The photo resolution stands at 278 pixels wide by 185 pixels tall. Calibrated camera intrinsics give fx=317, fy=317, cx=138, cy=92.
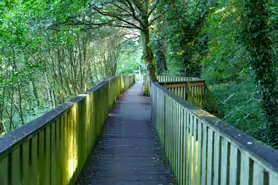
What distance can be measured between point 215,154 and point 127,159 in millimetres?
3960

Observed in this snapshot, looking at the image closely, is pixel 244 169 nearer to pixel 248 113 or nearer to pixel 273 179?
pixel 273 179

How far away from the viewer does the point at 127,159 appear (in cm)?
649

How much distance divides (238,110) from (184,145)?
499 centimetres

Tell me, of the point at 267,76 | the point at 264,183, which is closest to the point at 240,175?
the point at 264,183

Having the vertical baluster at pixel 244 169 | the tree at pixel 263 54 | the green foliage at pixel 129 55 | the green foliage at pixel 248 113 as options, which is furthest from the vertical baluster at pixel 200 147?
the green foliage at pixel 129 55

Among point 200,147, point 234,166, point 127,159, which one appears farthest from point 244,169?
point 127,159

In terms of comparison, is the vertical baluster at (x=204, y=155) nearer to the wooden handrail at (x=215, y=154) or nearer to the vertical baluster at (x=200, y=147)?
the wooden handrail at (x=215, y=154)

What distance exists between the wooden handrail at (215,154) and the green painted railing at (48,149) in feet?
5.02

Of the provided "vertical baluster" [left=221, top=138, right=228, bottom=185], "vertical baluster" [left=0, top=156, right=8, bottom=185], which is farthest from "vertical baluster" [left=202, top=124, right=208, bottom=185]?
"vertical baluster" [left=0, top=156, right=8, bottom=185]

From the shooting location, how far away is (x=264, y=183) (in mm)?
1752

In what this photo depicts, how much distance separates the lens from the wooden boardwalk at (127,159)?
5.32 m

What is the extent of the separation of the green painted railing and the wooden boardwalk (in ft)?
1.44

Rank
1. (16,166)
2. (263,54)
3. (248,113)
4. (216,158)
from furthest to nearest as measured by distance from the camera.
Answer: (248,113) → (263,54) → (216,158) → (16,166)

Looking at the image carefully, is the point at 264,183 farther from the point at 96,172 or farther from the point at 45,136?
the point at 96,172
